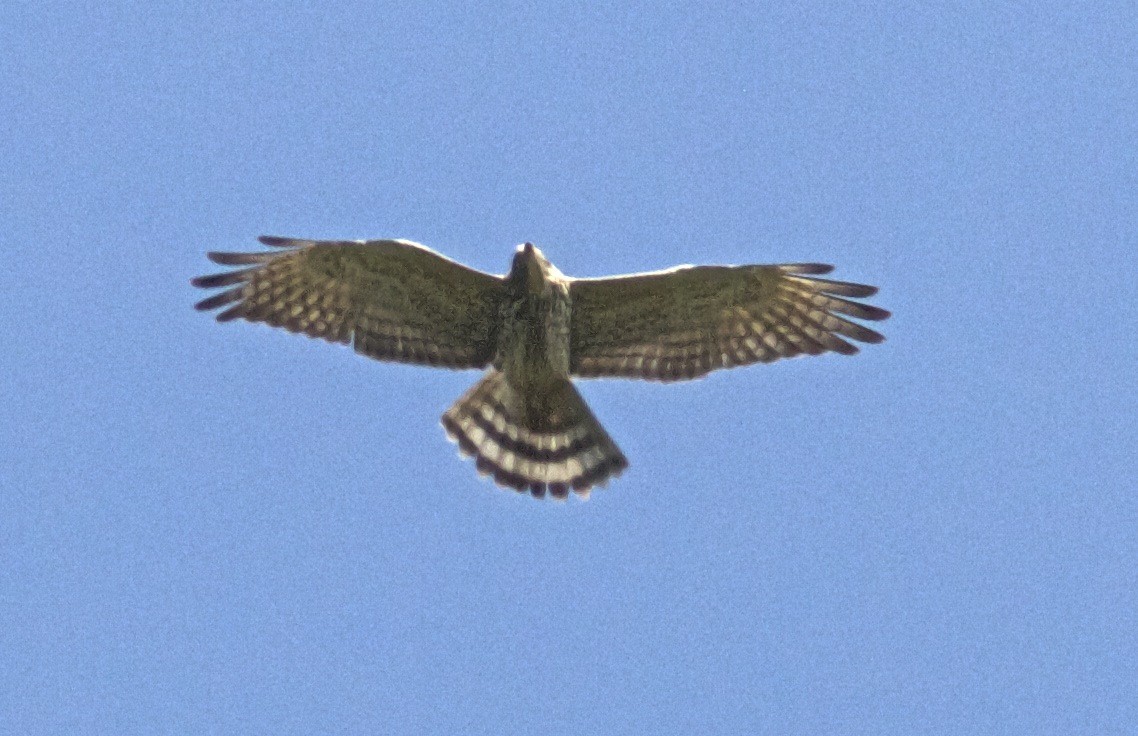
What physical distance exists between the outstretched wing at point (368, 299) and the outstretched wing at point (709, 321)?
76cm

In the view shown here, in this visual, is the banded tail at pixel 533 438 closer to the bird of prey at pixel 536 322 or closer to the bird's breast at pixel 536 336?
the bird of prey at pixel 536 322

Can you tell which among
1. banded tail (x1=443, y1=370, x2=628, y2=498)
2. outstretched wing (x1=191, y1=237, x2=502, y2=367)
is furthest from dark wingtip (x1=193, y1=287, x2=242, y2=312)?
banded tail (x1=443, y1=370, x2=628, y2=498)

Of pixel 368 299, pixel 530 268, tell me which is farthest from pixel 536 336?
pixel 368 299

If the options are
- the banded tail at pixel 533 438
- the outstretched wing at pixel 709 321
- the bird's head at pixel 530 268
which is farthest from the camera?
the banded tail at pixel 533 438

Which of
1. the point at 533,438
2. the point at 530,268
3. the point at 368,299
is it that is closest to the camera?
the point at 530,268

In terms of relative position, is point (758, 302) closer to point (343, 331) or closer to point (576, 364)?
point (576, 364)

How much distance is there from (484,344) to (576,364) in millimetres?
709


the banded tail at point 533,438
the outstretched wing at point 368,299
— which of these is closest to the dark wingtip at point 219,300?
the outstretched wing at point 368,299

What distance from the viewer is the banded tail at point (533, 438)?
15148mm

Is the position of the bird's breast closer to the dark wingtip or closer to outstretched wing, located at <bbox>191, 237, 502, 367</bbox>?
outstretched wing, located at <bbox>191, 237, 502, 367</bbox>

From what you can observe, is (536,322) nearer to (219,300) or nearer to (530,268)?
(530,268)

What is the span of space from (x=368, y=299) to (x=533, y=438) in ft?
5.35

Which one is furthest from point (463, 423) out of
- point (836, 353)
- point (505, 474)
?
point (836, 353)

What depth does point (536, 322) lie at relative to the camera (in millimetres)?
14477
